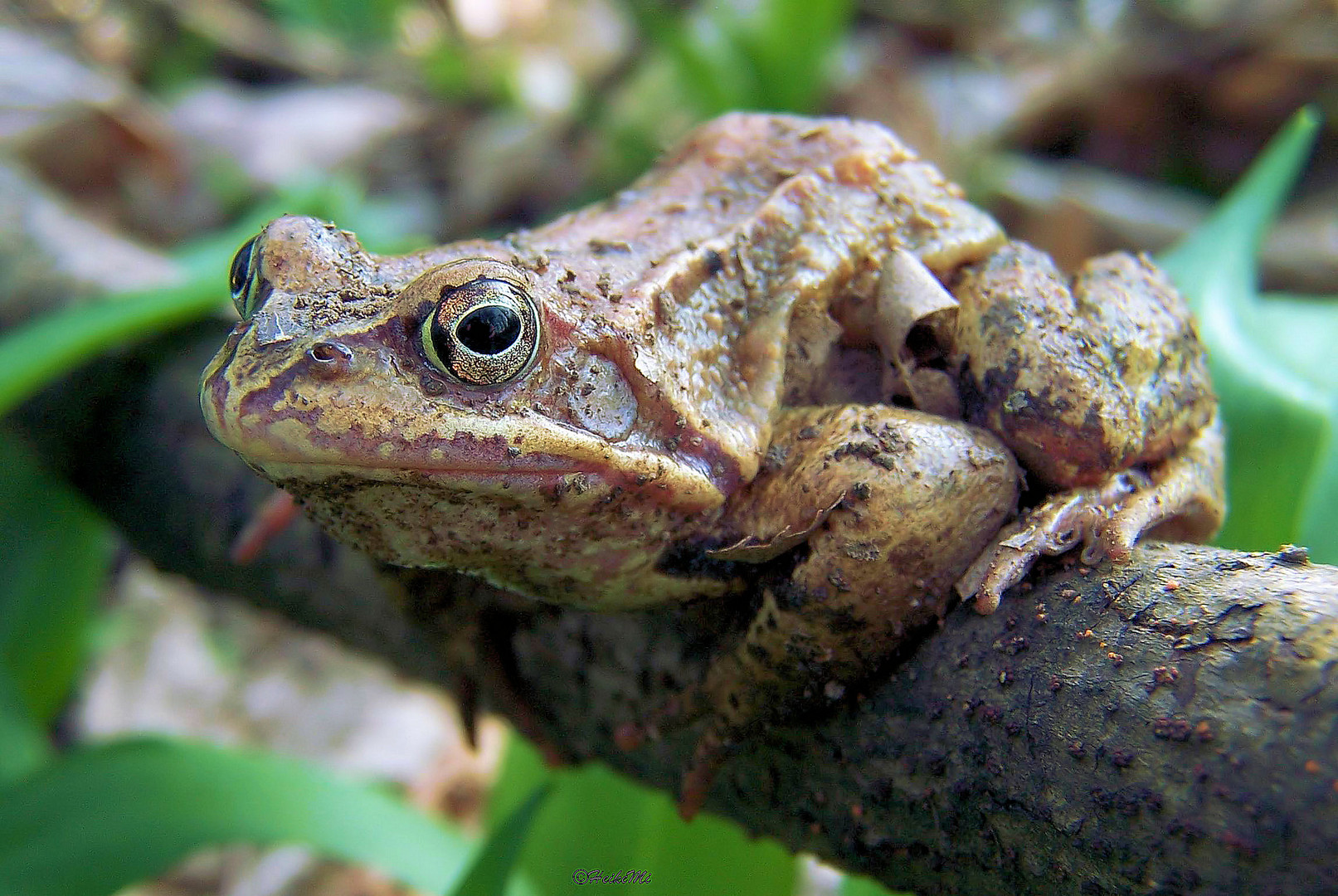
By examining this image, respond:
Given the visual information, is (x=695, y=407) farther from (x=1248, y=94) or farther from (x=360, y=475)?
(x=1248, y=94)

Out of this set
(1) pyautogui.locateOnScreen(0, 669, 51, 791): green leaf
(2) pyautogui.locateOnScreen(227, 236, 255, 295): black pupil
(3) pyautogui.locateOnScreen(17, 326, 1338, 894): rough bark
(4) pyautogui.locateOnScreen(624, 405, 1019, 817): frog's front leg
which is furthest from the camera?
(1) pyautogui.locateOnScreen(0, 669, 51, 791): green leaf

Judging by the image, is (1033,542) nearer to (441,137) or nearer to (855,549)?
(855,549)

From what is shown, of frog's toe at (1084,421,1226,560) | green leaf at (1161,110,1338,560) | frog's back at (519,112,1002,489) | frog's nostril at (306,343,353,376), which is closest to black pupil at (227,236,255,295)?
frog's nostril at (306,343,353,376)

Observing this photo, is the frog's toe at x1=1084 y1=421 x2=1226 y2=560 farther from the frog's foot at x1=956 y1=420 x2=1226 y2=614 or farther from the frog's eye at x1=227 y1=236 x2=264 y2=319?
the frog's eye at x1=227 y1=236 x2=264 y2=319

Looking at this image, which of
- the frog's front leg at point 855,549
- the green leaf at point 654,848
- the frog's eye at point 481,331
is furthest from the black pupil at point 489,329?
the green leaf at point 654,848

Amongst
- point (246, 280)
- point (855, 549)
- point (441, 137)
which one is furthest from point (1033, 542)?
point (441, 137)

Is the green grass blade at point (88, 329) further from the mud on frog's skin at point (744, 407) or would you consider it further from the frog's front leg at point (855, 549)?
the frog's front leg at point (855, 549)
